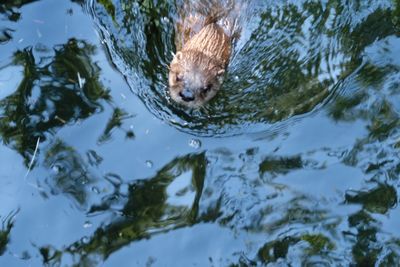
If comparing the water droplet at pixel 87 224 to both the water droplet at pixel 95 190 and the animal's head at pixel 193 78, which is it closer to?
the water droplet at pixel 95 190

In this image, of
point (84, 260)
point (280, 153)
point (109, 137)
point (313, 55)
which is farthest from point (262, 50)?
point (84, 260)

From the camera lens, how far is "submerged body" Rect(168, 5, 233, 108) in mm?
5281

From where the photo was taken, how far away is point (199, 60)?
5402mm

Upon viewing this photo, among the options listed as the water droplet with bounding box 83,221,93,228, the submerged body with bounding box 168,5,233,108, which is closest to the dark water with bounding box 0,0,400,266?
the water droplet with bounding box 83,221,93,228

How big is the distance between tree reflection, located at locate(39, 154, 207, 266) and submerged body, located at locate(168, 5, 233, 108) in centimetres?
46

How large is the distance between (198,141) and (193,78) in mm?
440

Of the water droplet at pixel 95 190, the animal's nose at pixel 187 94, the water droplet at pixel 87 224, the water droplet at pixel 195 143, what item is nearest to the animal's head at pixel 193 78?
the animal's nose at pixel 187 94

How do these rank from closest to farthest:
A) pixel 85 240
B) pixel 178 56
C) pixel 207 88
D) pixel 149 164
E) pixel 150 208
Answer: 1. pixel 85 240
2. pixel 150 208
3. pixel 149 164
4. pixel 207 88
5. pixel 178 56

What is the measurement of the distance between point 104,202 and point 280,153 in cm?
124

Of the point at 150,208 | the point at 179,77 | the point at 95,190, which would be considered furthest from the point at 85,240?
the point at 179,77

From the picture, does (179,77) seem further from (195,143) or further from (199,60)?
(195,143)

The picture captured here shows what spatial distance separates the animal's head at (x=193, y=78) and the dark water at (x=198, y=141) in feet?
0.42

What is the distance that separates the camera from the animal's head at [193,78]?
5262 millimetres

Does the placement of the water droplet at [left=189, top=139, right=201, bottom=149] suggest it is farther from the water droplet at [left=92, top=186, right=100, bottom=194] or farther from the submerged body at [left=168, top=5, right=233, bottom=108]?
the water droplet at [left=92, top=186, right=100, bottom=194]
